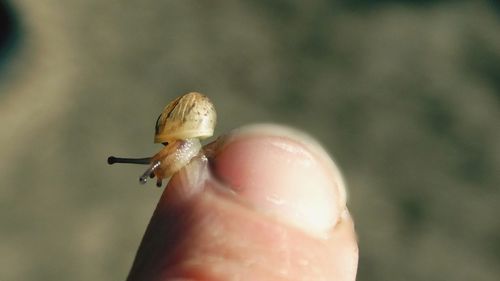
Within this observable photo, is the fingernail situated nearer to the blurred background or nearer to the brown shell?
the brown shell

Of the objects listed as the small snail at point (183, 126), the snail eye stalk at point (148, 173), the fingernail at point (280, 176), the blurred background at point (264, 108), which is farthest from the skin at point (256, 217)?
the blurred background at point (264, 108)

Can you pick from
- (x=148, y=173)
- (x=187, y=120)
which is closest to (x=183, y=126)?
A: (x=187, y=120)

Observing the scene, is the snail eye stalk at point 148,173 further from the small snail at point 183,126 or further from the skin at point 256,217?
the skin at point 256,217

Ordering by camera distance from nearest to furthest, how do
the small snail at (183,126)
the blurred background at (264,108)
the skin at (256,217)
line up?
the skin at (256,217)
the small snail at (183,126)
the blurred background at (264,108)

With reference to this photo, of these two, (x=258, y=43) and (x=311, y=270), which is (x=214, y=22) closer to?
(x=258, y=43)

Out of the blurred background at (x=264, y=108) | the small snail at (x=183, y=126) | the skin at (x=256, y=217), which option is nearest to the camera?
the skin at (x=256, y=217)

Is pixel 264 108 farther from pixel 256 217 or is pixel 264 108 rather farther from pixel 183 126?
pixel 256 217

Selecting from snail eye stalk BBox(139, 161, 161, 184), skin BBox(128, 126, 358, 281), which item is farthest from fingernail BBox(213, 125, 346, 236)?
snail eye stalk BBox(139, 161, 161, 184)

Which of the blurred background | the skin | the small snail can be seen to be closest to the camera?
the skin
